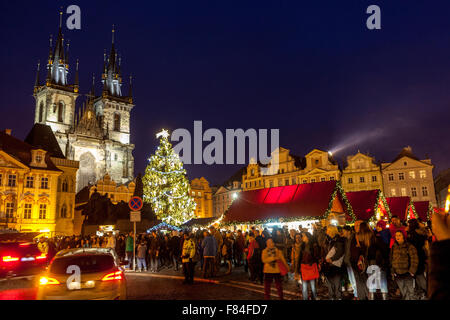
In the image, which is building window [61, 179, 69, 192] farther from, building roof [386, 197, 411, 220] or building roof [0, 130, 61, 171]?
building roof [386, 197, 411, 220]

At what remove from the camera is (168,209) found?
38656mm

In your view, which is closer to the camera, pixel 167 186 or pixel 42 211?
pixel 167 186

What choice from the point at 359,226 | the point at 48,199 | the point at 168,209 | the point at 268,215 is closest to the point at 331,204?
the point at 268,215

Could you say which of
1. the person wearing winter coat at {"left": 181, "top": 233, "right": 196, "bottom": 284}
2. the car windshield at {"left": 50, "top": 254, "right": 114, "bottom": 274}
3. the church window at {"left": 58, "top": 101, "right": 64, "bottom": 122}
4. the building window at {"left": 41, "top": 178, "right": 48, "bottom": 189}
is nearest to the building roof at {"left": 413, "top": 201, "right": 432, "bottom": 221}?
the person wearing winter coat at {"left": 181, "top": 233, "right": 196, "bottom": 284}

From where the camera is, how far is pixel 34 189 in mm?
42844

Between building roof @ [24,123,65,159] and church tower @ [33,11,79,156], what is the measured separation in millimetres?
16435

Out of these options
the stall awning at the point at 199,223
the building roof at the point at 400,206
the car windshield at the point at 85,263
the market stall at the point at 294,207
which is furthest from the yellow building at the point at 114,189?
the car windshield at the point at 85,263

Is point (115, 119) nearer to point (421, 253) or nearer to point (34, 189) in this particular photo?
point (34, 189)

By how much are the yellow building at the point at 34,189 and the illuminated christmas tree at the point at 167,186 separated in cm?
1364

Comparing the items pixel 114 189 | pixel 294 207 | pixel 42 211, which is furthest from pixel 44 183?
pixel 294 207

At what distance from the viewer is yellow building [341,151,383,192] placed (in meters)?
56.2

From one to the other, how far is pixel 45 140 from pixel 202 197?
35.2 meters
